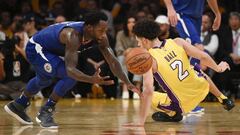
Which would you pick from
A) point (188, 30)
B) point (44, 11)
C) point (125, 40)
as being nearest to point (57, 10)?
point (44, 11)

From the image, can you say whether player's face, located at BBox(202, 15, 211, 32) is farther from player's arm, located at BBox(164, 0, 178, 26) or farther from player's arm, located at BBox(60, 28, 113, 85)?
player's arm, located at BBox(60, 28, 113, 85)

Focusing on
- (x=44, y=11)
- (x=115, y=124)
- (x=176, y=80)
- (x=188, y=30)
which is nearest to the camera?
(x=115, y=124)

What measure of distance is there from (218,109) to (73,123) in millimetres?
3044

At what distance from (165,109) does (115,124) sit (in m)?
0.69

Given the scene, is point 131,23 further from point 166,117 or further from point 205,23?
point 166,117

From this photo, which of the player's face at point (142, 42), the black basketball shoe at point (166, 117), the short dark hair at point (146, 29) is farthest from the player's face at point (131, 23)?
the short dark hair at point (146, 29)

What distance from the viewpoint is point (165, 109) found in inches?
303

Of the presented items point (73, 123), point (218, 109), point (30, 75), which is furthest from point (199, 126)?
point (30, 75)

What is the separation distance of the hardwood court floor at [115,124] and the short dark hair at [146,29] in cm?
97

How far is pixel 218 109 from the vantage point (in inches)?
385

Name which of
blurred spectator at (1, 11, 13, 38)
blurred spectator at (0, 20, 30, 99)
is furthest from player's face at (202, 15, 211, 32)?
blurred spectator at (1, 11, 13, 38)

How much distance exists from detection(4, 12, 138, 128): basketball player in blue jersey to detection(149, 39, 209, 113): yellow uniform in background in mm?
558

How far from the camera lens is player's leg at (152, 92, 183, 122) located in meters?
7.64

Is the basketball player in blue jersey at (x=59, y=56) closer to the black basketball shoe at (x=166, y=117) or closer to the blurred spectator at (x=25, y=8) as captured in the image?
the black basketball shoe at (x=166, y=117)
